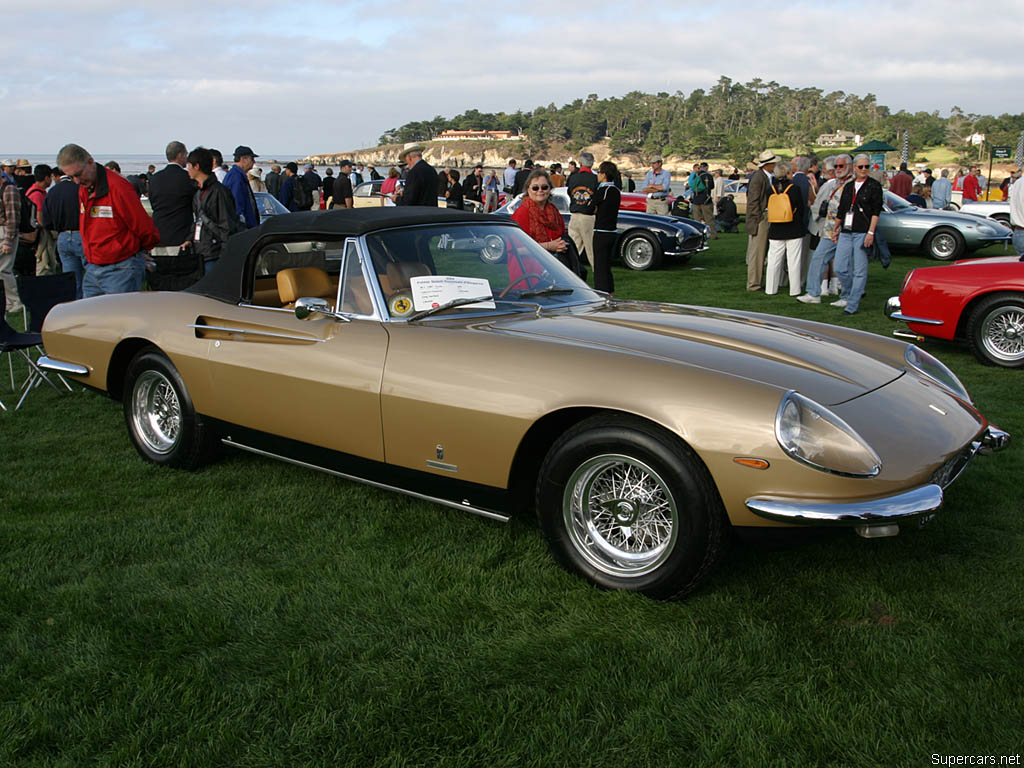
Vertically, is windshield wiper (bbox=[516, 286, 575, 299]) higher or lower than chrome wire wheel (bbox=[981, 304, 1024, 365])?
higher

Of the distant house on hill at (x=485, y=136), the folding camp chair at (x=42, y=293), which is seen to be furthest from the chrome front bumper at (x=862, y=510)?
the distant house on hill at (x=485, y=136)

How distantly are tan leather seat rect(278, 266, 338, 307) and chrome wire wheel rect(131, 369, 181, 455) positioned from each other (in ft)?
3.06

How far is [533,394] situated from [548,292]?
48.6 inches

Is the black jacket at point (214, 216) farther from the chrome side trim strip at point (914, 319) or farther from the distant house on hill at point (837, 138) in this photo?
the distant house on hill at point (837, 138)

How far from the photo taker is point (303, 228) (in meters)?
4.49

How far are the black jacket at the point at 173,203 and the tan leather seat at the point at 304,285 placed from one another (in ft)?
13.6

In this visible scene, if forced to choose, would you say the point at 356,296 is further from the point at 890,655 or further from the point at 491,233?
the point at 890,655

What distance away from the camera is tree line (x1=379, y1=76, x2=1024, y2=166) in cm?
10575

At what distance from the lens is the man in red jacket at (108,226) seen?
21.6 ft

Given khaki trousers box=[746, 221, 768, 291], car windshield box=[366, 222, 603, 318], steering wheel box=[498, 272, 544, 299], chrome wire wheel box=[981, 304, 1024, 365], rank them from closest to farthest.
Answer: car windshield box=[366, 222, 603, 318] → steering wheel box=[498, 272, 544, 299] → chrome wire wheel box=[981, 304, 1024, 365] → khaki trousers box=[746, 221, 768, 291]

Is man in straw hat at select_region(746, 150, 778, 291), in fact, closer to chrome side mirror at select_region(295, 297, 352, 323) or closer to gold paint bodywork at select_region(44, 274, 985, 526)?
gold paint bodywork at select_region(44, 274, 985, 526)

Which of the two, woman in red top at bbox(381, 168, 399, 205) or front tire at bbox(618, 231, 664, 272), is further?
woman in red top at bbox(381, 168, 399, 205)

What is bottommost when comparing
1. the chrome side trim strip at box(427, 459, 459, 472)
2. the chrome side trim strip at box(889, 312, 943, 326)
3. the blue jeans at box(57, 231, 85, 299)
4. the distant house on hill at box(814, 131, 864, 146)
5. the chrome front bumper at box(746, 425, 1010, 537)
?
Result: the chrome side trim strip at box(889, 312, 943, 326)

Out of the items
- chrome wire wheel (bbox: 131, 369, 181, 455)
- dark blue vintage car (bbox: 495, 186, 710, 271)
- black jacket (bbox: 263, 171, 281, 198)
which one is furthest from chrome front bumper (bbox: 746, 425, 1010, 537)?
black jacket (bbox: 263, 171, 281, 198)
